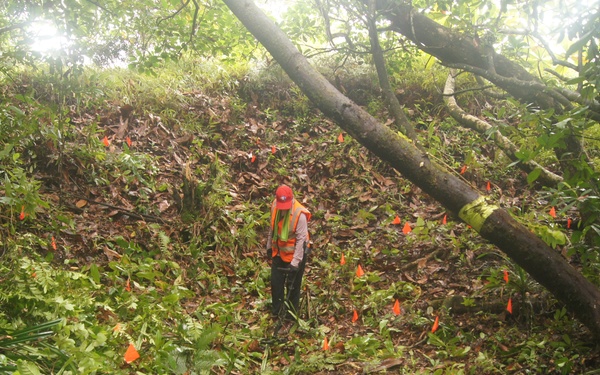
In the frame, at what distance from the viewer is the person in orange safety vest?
202 inches

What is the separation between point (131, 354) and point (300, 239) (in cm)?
230

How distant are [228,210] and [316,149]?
2.34 m

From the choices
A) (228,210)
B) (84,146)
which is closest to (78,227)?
(84,146)

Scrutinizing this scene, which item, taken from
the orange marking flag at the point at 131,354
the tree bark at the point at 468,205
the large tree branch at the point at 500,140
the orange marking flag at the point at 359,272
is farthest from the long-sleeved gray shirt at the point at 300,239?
the large tree branch at the point at 500,140

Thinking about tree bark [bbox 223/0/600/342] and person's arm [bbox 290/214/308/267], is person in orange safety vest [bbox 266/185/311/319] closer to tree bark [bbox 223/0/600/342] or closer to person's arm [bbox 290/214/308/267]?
person's arm [bbox 290/214/308/267]

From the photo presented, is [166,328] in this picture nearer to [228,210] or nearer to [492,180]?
[228,210]

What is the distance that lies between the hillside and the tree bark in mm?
498

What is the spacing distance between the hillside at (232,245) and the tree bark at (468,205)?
498mm

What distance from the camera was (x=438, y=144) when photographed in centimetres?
824

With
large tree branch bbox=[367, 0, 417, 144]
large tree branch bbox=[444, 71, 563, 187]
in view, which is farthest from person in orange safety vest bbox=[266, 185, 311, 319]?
large tree branch bbox=[444, 71, 563, 187]

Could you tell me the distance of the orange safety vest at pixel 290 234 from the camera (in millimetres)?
5219

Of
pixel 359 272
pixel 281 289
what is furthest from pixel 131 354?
pixel 359 272

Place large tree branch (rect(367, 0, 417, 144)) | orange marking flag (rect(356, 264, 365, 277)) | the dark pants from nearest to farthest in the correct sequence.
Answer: large tree branch (rect(367, 0, 417, 144)), the dark pants, orange marking flag (rect(356, 264, 365, 277))

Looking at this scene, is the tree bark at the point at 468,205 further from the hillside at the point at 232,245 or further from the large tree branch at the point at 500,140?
the large tree branch at the point at 500,140
